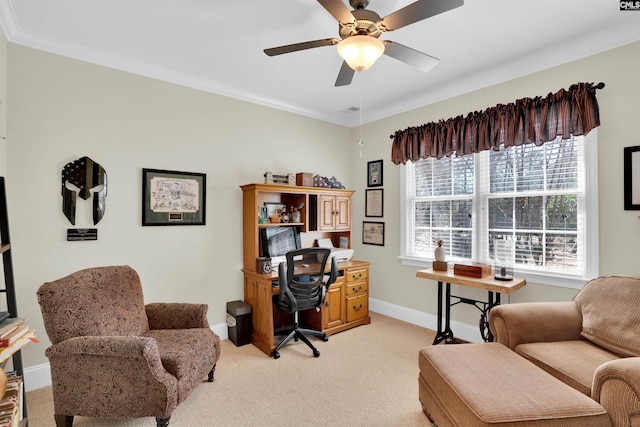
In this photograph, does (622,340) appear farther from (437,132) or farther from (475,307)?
(437,132)

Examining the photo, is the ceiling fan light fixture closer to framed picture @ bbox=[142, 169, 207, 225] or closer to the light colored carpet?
framed picture @ bbox=[142, 169, 207, 225]

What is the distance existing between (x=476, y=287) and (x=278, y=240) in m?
2.10

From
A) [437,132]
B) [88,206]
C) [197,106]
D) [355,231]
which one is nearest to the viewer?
[88,206]

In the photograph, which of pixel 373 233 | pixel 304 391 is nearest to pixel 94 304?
pixel 304 391

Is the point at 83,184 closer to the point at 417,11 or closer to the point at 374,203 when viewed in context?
the point at 417,11

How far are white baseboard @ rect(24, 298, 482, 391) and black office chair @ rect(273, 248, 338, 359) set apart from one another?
34.0 inches

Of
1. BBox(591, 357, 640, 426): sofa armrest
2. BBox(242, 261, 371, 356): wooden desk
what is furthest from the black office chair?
BBox(591, 357, 640, 426): sofa armrest

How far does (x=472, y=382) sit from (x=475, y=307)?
6.38 ft

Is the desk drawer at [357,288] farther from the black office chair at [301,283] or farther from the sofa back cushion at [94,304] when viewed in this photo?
the sofa back cushion at [94,304]

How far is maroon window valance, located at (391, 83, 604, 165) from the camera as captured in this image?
8.41 ft

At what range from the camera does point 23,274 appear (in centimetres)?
245

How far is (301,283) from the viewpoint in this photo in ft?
10.1

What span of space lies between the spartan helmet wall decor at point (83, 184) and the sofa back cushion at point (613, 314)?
3820 millimetres

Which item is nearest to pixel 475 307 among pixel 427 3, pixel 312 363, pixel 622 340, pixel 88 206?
pixel 622 340
